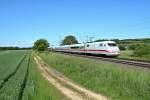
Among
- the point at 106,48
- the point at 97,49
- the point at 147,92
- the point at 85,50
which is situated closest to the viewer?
the point at 147,92

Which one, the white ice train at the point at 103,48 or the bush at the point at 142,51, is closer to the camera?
the white ice train at the point at 103,48

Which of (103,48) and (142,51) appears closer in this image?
(103,48)

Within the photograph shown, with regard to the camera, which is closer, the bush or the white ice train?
the white ice train

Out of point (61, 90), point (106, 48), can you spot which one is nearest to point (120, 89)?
point (61, 90)

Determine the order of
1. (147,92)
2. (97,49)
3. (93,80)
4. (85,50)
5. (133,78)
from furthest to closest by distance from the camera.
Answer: (85,50), (97,49), (93,80), (133,78), (147,92)

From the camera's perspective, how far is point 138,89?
16.9 m

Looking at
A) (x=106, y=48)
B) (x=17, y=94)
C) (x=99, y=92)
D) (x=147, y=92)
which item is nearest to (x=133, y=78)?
(x=99, y=92)

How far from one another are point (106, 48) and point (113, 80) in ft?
98.2

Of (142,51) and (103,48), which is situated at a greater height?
(103,48)

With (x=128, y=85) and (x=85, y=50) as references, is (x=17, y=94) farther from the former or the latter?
(x=85, y=50)

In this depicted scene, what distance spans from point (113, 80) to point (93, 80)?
7.16ft

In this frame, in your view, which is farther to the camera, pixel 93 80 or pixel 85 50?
pixel 85 50

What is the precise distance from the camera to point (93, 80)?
22688 millimetres

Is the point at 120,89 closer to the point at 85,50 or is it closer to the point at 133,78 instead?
the point at 133,78
